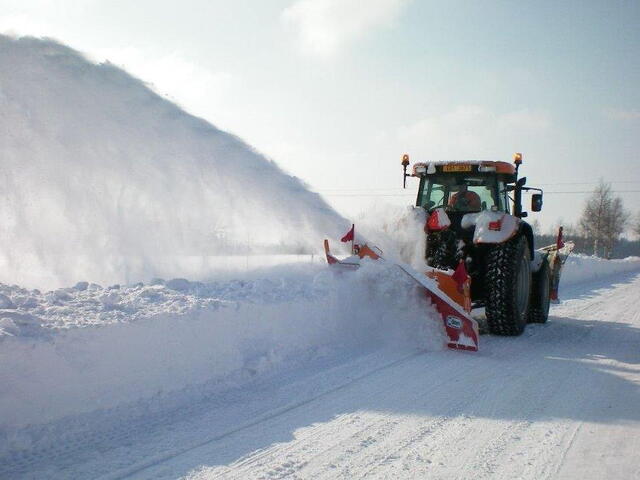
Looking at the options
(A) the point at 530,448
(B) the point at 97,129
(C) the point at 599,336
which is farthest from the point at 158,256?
(C) the point at 599,336

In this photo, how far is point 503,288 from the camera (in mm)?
5887

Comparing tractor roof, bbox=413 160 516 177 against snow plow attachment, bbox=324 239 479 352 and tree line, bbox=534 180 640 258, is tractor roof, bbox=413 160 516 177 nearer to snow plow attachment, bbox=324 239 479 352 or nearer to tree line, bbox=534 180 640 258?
snow plow attachment, bbox=324 239 479 352

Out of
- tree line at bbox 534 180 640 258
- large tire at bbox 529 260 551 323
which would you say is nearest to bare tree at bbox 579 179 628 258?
tree line at bbox 534 180 640 258

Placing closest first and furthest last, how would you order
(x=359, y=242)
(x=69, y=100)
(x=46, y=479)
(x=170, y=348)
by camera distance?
(x=46, y=479), (x=170, y=348), (x=69, y=100), (x=359, y=242)

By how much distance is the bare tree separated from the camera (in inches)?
1874

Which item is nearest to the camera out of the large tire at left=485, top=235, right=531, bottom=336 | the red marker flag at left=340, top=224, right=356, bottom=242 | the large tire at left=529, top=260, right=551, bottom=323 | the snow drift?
the snow drift

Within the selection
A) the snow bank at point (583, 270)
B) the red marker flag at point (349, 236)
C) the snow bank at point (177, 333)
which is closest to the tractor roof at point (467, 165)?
the red marker flag at point (349, 236)

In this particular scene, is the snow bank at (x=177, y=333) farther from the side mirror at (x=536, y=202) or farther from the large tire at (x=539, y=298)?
the large tire at (x=539, y=298)

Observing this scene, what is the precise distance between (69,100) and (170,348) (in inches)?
131

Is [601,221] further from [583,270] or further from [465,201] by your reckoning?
[465,201]

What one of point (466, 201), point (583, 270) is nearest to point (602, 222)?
point (583, 270)

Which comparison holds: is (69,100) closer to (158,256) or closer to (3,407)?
(158,256)

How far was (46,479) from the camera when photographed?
2.30m

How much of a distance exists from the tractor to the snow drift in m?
1.44
